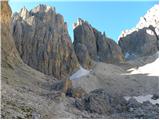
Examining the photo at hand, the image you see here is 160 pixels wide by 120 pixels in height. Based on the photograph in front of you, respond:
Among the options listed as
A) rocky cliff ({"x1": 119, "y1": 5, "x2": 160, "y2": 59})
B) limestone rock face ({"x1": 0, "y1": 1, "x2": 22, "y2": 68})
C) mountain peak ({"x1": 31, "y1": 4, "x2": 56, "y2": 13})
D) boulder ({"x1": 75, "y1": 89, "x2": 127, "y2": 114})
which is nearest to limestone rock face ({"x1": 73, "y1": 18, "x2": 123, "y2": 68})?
mountain peak ({"x1": 31, "y1": 4, "x2": 56, "y2": 13})

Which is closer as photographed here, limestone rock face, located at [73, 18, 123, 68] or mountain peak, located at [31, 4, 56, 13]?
mountain peak, located at [31, 4, 56, 13]

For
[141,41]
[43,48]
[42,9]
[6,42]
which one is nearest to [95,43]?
[42,9]

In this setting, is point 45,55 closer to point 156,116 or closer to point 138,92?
point 138,92

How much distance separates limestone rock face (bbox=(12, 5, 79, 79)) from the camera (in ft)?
270

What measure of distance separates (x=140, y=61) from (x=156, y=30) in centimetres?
3035

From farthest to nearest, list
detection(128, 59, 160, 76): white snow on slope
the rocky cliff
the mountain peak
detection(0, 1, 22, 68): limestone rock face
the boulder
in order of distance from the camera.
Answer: the rocky cliff < the mountain peak < detection(128, 59, 160, 76): white snow on slope < detection(0, 1, 22, 68): limestone rock face < the boulder

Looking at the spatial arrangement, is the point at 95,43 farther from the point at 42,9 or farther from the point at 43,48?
the point at 43,48

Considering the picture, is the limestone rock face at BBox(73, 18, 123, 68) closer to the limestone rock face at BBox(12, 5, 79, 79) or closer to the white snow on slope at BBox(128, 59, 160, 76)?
the white snow on slope at BBox(128, 59, 160, 76)

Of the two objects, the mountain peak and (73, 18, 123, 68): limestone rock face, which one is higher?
the mountain peak

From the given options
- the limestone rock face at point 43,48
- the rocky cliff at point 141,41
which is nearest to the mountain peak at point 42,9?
the limestone rock face at point 43,48

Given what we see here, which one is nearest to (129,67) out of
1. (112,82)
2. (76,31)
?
(76,31)

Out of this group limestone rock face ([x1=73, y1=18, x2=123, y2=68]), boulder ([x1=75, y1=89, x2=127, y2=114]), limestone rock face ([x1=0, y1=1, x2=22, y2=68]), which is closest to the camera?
boulder ([x1=75, y1=89, x2=127, y2=114])

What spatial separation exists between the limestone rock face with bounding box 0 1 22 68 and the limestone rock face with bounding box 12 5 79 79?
23408mm

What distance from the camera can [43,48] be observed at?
8469 cm
